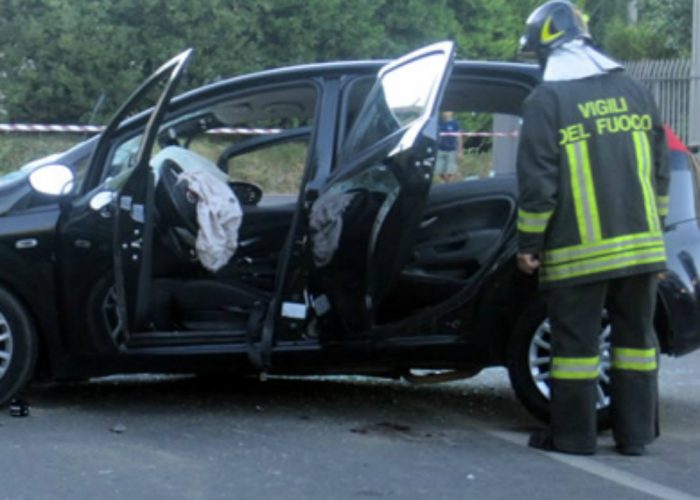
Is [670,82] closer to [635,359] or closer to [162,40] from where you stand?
[162,40]

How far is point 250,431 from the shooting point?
628 centimetres

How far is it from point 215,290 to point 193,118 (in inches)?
31.5

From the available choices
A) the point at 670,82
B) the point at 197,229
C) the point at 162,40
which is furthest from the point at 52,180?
the point at 162,40

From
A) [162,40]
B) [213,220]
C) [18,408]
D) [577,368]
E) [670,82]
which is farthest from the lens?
[162,40]

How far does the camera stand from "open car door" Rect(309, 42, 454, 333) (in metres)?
5.78

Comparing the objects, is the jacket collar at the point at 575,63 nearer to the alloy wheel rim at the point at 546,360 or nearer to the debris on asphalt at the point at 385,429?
the alloy wheel rim at the point at 546,360

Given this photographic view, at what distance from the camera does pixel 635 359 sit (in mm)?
5875

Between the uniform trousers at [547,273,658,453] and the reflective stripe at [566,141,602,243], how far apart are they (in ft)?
0.73

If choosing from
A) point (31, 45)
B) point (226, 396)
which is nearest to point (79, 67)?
point (31, 45)

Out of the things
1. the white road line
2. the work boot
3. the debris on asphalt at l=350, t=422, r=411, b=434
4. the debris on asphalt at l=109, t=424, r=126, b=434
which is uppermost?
the work boot

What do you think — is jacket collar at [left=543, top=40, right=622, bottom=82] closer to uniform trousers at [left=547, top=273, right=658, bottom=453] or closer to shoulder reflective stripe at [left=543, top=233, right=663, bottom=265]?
shoulder reflective stripe at [left=543, top=233, right=663, bottom=265]

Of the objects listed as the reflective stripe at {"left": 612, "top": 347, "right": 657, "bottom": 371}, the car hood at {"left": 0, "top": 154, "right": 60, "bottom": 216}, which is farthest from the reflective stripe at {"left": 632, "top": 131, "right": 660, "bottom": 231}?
the car hood at {"left": 0, "top": 154, "right": 60, "bottom": 216}

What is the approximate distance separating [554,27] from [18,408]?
9.52 feet

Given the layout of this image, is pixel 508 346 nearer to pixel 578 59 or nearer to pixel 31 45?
pixel 578 59
